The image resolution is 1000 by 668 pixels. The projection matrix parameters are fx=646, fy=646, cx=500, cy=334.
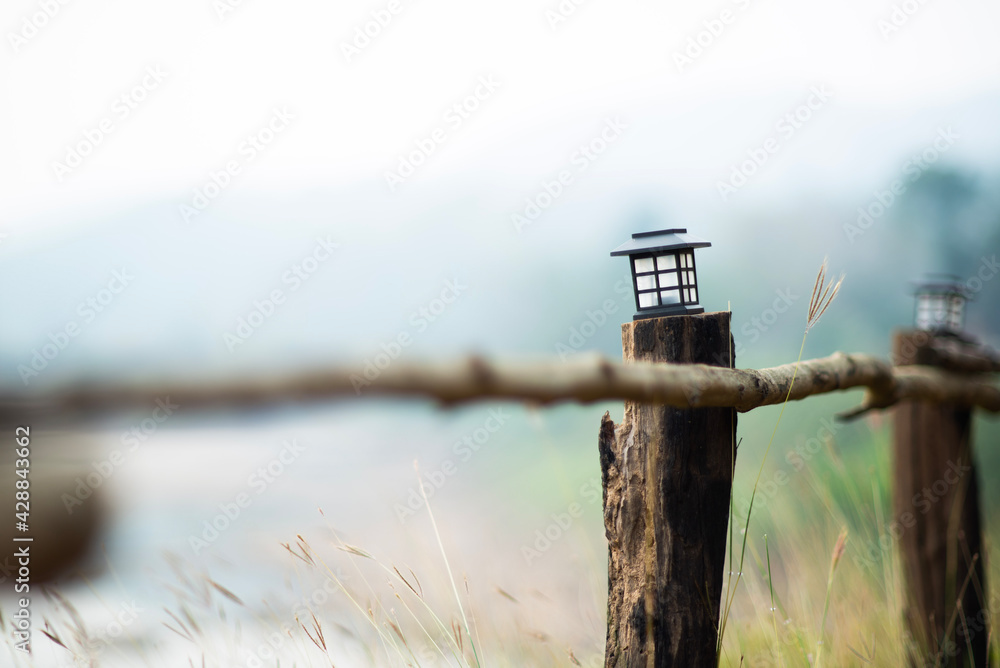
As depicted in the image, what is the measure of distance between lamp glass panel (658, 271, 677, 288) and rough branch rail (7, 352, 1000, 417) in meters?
0.26

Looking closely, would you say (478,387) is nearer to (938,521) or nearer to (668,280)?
(668,280)

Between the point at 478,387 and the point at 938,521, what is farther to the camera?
the point at 938,521

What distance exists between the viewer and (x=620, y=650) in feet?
4.43

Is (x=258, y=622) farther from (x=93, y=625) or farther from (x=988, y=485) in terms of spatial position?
(x=988, y=485)

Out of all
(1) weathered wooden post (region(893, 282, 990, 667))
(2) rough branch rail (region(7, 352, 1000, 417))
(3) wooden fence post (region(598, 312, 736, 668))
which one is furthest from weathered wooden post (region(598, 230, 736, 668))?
(1) weathered wooden post (region(893, 282, 990, 667))

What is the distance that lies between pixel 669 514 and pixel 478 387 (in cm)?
72

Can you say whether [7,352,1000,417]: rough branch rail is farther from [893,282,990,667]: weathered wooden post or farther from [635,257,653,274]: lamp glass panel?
[893,282,990,667]: weathered wooden post

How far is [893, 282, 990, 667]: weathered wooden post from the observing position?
8.50 feet

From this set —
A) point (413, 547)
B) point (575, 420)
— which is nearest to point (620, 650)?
point (413, 547)

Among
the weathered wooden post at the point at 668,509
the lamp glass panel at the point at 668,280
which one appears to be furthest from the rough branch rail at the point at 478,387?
the lamp glass panel at the point at 668,280

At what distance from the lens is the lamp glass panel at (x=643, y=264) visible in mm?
1539

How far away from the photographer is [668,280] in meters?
1.51

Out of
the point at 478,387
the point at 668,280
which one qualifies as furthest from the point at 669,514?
the point at 478,387

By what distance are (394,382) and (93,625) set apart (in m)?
1.61
